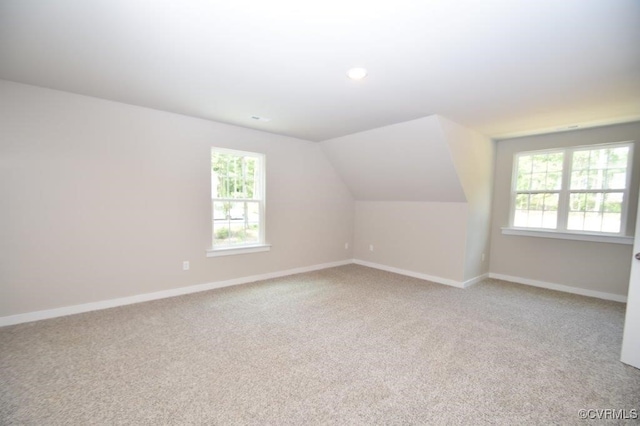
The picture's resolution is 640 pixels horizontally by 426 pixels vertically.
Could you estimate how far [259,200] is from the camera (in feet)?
14.9

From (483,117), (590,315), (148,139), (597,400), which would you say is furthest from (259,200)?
(590,315)

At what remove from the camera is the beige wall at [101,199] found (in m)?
2.80

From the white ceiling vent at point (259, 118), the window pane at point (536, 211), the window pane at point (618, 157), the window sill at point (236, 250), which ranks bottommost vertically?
the window sill at point (236, 250)

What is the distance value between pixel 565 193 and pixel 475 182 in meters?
1.28

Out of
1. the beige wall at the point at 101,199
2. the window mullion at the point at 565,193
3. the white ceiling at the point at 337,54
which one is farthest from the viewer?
the window mullion at the point at 565,193

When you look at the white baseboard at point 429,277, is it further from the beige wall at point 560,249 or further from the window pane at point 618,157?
the window pane at point 618,157

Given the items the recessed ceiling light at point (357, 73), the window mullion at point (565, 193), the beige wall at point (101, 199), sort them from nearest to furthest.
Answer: the recessed ceiling light at point (357, 73) → the beige wall at point (101, 199) → the window mullion at point (565, 193)

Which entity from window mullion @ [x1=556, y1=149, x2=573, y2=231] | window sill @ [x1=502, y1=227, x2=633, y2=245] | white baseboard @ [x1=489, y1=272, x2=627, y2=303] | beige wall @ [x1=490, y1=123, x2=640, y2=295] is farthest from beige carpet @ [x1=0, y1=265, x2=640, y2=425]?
window mullion @ [x1=556, y1=149, x2=573, y2=231]

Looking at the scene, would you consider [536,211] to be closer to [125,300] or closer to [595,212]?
Answer: [595,212]

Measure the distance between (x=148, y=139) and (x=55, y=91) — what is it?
35.9 inches

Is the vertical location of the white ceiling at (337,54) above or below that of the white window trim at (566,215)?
above

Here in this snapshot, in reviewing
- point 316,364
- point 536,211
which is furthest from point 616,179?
point 316,364

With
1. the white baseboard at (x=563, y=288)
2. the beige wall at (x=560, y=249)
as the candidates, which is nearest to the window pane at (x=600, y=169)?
the beige wall at (x=560, y=249)

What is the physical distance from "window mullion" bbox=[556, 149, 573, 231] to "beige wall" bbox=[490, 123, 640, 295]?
0.65 feet
